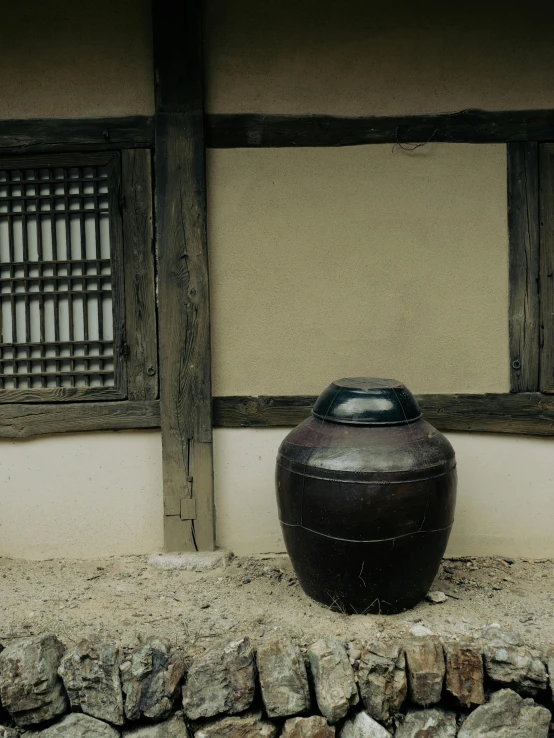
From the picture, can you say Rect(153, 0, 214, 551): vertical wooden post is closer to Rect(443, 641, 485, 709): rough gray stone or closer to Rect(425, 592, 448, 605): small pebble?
Rect(425, 592, 448, 605): small pebble

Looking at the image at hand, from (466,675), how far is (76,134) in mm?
3581

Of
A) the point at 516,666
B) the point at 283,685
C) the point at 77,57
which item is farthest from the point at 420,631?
the point at 77,57

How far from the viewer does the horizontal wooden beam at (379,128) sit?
4.15m

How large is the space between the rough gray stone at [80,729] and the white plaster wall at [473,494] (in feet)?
4.46

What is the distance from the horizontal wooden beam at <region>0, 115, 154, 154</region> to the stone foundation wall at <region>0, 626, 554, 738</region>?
2.74m

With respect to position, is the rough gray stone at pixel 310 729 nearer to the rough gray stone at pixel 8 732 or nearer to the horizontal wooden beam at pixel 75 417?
the rough gray stone at pixel 8 732

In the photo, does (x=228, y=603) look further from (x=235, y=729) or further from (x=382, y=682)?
(x=382, y=682)

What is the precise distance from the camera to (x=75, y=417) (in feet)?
14.2

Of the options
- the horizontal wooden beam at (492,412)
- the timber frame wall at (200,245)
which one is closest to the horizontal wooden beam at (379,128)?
the timber frame wall at (200,245)

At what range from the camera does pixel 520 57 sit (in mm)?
4172

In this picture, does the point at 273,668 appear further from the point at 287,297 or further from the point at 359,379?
the point at 287,297

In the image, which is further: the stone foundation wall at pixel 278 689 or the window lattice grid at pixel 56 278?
the window lattice grid at pixel 56 278

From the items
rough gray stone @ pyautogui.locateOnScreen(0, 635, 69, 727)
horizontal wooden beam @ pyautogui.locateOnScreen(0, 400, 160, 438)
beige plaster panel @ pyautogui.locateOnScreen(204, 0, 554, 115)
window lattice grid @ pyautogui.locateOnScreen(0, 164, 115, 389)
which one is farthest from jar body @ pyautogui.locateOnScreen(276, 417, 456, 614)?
beige plaster panel @ pyautogui.locateOnScreen(204, 0, 554, 115)

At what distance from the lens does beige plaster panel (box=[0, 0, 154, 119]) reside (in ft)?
13.8
